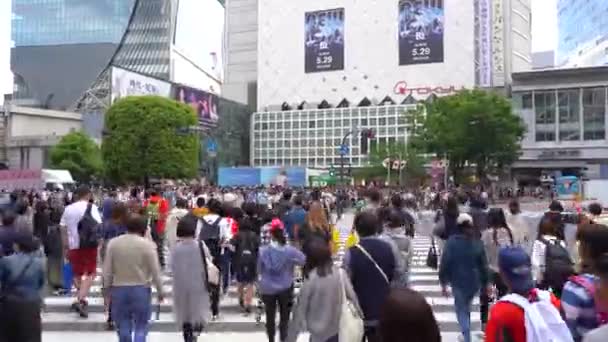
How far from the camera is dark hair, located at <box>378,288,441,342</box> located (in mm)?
2721

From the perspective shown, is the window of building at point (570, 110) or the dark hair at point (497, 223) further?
the window of building at point (570, 110)

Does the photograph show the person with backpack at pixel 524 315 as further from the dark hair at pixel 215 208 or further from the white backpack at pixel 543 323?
the dark hair at pixel 215 208

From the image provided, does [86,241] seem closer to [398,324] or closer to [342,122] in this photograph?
[398,324]

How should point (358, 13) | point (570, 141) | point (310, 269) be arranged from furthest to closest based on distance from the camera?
point (358, 13)
point (570, 141)
point (310, 269)

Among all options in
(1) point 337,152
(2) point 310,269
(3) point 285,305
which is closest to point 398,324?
(2) point 310,269

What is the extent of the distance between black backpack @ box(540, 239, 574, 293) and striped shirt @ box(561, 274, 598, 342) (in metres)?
1.26

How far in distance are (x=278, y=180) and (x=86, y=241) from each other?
189 feet

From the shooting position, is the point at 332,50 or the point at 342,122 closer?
the point at 342,122

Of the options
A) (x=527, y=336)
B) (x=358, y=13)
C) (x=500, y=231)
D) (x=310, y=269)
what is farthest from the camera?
(x=358, y=13)

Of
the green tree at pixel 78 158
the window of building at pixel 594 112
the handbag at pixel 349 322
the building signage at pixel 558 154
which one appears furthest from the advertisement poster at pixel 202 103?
the handbag at pixel 349 322

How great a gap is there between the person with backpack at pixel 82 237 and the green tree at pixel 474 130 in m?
41.5

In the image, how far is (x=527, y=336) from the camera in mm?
3697

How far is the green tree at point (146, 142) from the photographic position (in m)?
59.9

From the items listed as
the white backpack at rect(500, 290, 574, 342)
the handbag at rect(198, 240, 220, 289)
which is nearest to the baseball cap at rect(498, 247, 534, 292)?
the white backpack at rect(500, 290, 574, 342)
